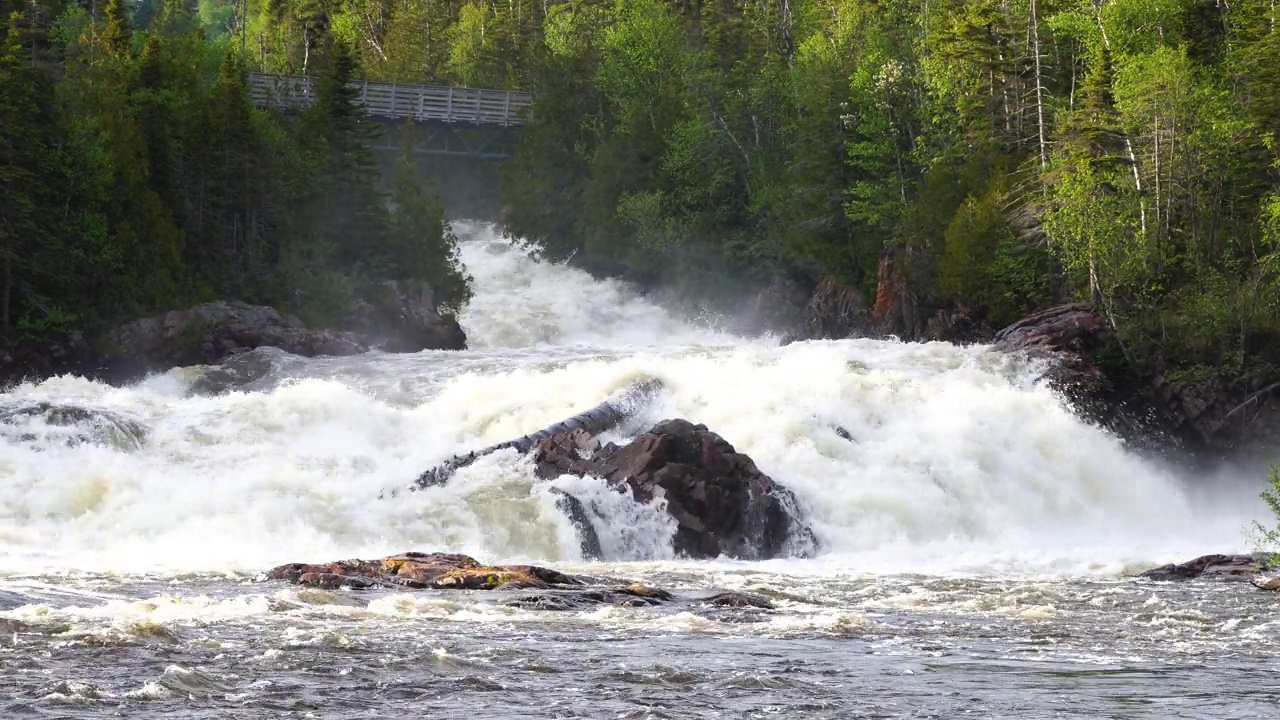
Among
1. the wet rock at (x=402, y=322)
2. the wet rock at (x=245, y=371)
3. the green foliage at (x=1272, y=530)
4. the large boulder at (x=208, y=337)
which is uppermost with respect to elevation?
the wet rock at (x=402, y=322)

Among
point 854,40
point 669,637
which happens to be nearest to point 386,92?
point 854,40

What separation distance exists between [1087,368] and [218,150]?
30.7 m

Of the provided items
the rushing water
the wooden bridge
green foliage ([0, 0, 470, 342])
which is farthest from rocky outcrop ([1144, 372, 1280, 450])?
the wooden bridge

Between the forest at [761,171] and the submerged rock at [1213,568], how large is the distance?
1439cm

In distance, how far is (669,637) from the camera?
20.4 meters

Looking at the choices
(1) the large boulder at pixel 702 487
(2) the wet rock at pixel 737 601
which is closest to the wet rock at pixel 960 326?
(1) the large boulder at pixel 702 487

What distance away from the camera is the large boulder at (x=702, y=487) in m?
31.7

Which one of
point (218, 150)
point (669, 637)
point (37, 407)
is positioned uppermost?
point (218, 150)

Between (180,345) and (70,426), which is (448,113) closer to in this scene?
(180,345)

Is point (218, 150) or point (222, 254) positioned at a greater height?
point (218, 150)

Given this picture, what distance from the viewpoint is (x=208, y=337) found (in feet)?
168

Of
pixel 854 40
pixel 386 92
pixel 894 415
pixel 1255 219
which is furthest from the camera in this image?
pixel 386 92

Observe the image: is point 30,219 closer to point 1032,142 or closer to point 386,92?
point 1032,142

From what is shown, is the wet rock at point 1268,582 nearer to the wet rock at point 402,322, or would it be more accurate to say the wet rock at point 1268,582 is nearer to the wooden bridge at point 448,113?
the wet rock at point 402,322
